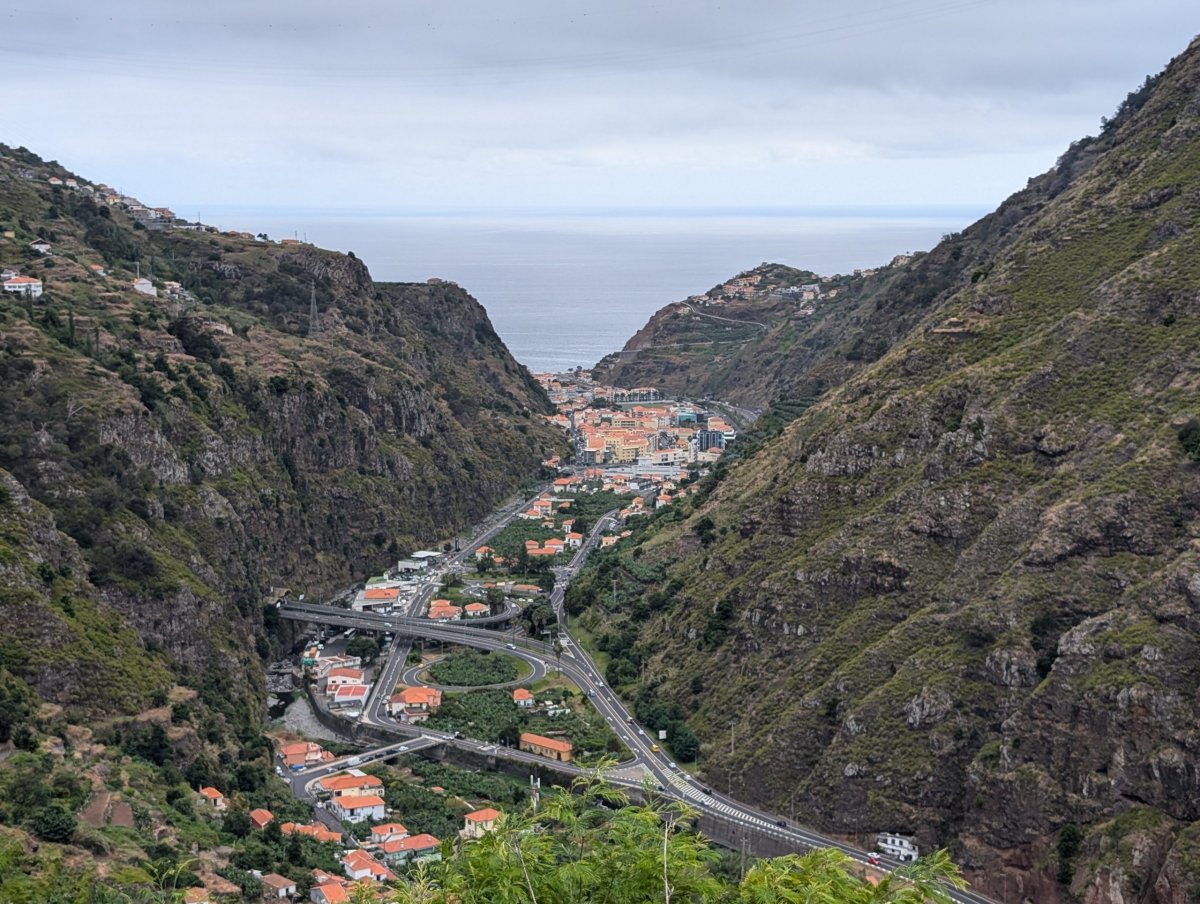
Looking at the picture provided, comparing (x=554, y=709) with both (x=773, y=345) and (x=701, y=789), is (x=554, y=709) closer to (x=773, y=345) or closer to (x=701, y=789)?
(x=701, y=789)

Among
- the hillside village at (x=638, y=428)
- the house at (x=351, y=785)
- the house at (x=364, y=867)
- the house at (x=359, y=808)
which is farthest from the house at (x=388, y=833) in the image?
the hillside village at (x=638, y=428)

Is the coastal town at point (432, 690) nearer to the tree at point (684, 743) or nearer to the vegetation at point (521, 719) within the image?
the vegetation at point (521, 719)

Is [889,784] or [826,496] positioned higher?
[826,496]

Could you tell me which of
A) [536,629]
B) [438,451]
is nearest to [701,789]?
[536,629]

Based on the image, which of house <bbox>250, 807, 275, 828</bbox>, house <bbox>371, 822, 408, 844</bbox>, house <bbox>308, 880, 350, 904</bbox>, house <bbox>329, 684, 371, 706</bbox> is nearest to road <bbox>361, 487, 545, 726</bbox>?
house <bbox>329, 684, 371, 706</bbox>

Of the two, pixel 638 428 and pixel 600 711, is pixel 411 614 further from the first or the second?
pixel 638 428

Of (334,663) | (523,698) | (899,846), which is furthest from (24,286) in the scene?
(899,846)
